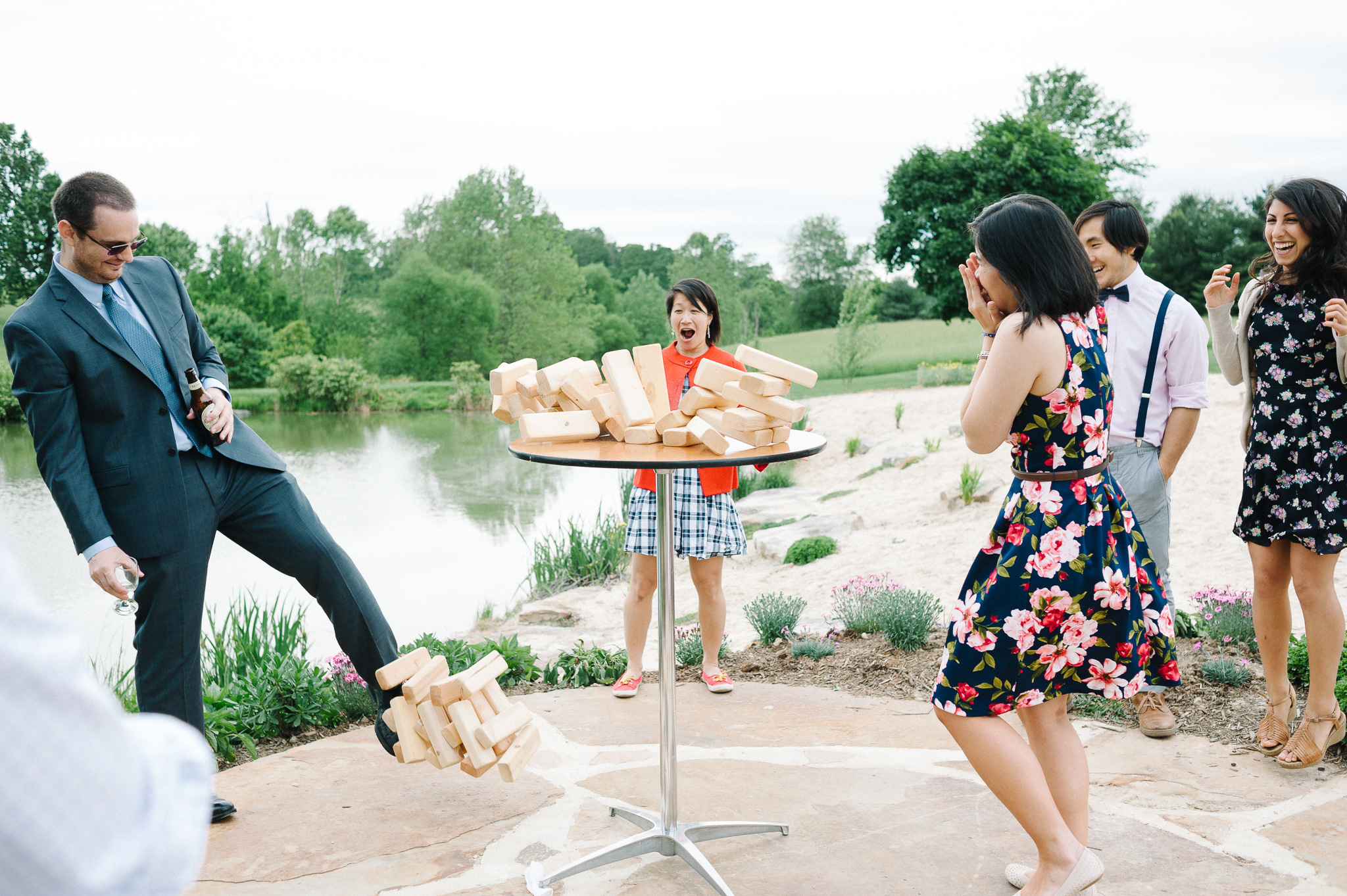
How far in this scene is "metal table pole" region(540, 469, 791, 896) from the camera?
102 inches

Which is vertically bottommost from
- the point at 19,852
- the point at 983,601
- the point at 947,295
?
the point at 983,601

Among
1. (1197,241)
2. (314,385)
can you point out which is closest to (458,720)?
(314,385)

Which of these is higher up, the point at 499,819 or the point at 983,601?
the point at 983,601

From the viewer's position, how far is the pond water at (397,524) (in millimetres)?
7758

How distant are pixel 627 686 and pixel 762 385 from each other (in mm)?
1795

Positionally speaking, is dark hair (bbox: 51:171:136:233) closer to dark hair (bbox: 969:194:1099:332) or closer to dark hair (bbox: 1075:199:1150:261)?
dark hair (bbox: 969:194:1099:332)

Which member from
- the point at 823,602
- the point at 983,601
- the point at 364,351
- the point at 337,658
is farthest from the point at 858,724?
the point at 364,351

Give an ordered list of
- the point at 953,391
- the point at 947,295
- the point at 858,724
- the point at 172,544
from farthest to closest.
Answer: the point at 947,295 → the point at 953,391 → the point at 858,724 → the point at 172,544

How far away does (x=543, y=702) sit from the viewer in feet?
12.6

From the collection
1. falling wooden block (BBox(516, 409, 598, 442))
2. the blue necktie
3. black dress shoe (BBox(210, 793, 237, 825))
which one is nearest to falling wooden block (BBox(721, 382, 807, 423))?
falling wooden block (BBox(516, 409, 598, 442))

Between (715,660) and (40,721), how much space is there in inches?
143

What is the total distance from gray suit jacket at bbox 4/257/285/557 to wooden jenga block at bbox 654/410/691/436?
1316 mm

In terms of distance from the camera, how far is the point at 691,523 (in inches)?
154

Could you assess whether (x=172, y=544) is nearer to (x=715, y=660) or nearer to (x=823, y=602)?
(x=715, y=660)
